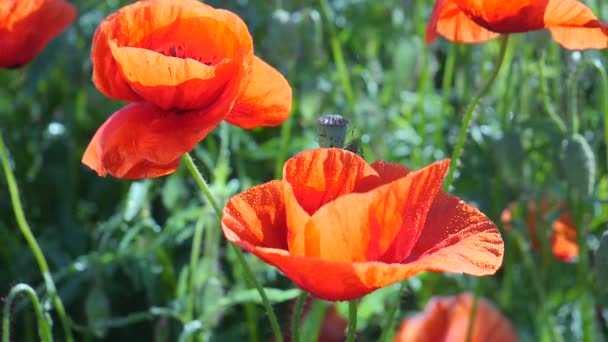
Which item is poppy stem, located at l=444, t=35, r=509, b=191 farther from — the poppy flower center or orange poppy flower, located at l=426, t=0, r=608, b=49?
the poppy flower center

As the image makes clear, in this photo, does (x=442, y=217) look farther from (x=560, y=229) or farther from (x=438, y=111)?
(x=438, y=111)

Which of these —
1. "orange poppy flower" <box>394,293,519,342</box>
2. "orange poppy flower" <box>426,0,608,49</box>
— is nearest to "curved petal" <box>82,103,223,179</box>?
"orange poppy flower" <box>426,0,608,49</box>

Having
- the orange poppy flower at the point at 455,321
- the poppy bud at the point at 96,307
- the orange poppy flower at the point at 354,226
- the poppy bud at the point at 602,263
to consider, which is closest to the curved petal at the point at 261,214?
the orange poppy flower at the point at 354,226

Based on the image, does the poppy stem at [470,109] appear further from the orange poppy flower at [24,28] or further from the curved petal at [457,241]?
the orange poppy flower at [24,28]

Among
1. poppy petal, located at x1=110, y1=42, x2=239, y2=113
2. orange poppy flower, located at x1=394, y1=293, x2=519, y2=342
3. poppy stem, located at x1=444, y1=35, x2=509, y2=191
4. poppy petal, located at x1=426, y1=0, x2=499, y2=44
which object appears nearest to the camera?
poppy petal, located at x1=110, y1=42, x2=239, y2=113

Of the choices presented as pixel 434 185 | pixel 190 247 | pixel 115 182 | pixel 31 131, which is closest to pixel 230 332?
pixel 190 247
